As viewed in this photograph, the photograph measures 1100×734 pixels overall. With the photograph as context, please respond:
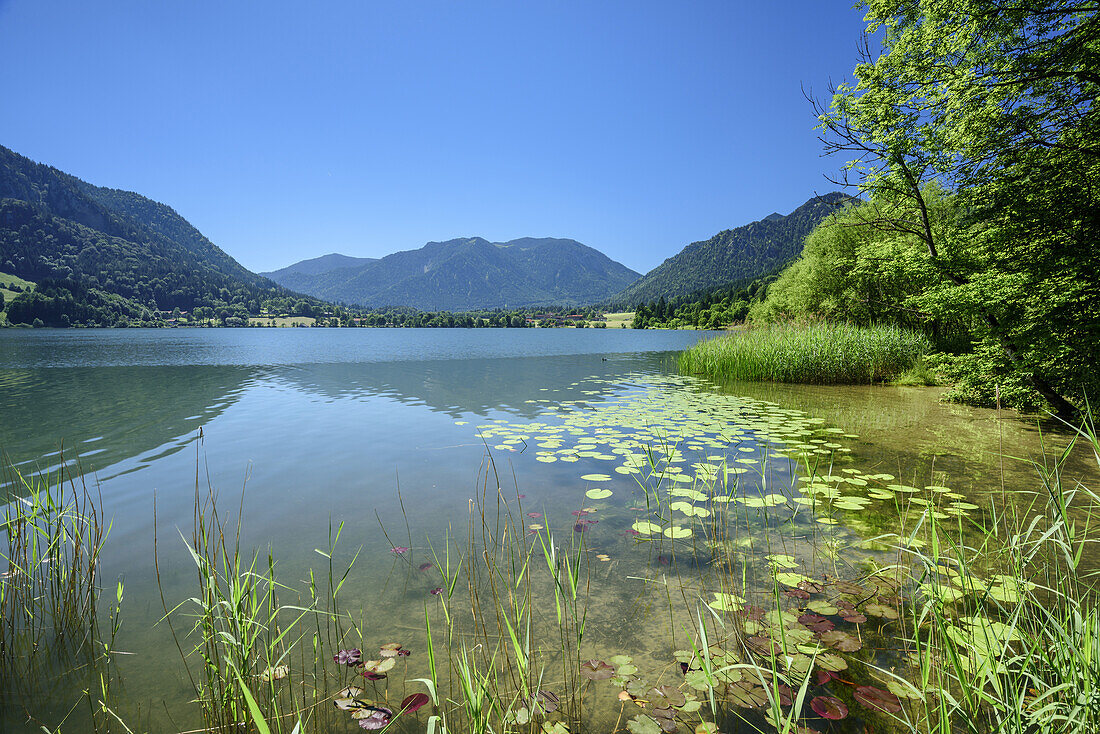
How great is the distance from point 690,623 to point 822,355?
16496 millimetres

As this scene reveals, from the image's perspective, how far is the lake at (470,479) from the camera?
11.7 feet

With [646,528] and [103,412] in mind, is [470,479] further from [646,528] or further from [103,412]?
[103,412]

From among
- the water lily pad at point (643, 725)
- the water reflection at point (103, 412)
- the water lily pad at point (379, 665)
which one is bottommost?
the water reflection at point (103, 412)

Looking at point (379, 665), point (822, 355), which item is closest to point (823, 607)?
point (379, 665)

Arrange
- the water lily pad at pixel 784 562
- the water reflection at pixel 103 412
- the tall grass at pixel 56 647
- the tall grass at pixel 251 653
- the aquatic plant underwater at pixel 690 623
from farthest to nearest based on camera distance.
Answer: the water reflection at pixel 103 412 → the water lily pad at pixel 784 562 → the tall grass at pixel 56 647 → the tall grass at pixel 251 653 → the aquatic plant underwater at pixel 690 623

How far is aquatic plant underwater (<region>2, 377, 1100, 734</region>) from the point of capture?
2246 millimetres

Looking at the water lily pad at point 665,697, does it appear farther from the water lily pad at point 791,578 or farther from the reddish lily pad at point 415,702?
the water lily pad at point 791,578

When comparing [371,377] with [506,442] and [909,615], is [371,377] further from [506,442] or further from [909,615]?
[909,615]

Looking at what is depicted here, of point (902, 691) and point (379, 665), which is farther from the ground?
point (902, 691)

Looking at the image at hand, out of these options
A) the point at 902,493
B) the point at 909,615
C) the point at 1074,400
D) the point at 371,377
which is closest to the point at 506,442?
the point at 902,493

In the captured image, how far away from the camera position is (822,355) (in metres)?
17.1

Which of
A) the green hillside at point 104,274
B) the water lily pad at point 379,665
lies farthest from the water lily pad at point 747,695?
the green hillside at point 104,274

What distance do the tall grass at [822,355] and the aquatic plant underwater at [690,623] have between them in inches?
474

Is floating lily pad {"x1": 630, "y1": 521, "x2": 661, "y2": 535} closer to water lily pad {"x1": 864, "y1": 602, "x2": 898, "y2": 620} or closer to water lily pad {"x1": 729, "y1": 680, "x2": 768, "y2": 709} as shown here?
water lily pad {"x1": 864, "y1": 602, "x2": 898, "y2": 620}
